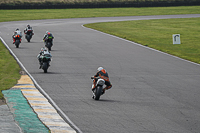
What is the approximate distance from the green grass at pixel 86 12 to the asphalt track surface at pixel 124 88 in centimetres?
3669

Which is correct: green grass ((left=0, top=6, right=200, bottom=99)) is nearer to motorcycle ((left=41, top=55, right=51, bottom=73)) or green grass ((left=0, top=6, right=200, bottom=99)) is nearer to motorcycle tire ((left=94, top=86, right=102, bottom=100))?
motorcycle ((left=41, top=55, right=51, bottom=73))

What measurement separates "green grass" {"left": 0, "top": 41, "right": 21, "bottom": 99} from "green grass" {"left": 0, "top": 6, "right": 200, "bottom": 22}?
39073mm

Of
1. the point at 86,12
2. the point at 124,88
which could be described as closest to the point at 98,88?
the point at 124,88

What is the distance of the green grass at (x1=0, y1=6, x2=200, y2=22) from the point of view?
219ft

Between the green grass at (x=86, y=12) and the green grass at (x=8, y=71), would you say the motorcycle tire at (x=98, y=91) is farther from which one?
the green grass at (x=86, y=12)

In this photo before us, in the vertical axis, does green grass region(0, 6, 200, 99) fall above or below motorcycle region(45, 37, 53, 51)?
below

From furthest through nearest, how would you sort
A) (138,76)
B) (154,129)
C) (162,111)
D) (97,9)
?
1. (97,9)
2. (138,76)
3. (162,111)
4. (154,129)

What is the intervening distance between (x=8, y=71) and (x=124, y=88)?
683 cm

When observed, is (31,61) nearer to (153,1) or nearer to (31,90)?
(31,90)

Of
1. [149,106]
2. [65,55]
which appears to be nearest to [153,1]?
[65,55]

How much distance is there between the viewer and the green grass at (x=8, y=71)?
1694 centimetres

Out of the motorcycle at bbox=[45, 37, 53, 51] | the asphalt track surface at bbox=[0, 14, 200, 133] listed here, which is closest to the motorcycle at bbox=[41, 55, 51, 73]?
the asphalt track surface at bbox=[0, 14, 200, 133]

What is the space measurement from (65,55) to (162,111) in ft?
48.4

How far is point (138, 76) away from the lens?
19.0 m
